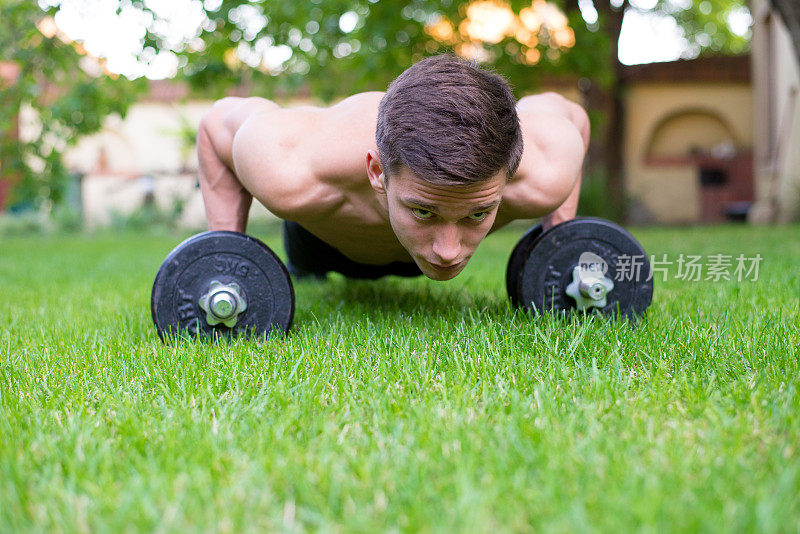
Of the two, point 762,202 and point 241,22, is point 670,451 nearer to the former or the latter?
point 241,22

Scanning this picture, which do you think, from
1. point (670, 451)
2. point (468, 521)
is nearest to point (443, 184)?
point (670, 451)

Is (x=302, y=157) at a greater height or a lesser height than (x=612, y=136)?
lesser

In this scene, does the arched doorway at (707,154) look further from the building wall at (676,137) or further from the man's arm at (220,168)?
the man's arm at (220,168)

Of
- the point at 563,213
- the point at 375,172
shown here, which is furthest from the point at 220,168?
the point at 563,213

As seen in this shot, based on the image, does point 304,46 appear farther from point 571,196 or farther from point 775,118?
point 775,118

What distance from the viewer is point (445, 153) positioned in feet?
5.84

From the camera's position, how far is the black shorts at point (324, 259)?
3.03 metres

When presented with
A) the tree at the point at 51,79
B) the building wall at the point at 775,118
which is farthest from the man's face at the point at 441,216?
the building wall at the point at 775,118

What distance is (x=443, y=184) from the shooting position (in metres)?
1.81

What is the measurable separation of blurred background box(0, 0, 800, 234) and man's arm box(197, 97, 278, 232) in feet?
6.45

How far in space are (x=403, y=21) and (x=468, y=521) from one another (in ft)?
20.7

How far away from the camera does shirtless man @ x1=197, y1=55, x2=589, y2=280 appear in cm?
181

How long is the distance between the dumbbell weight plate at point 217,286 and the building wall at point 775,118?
9.19 meters

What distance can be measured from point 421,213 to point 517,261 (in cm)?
75
